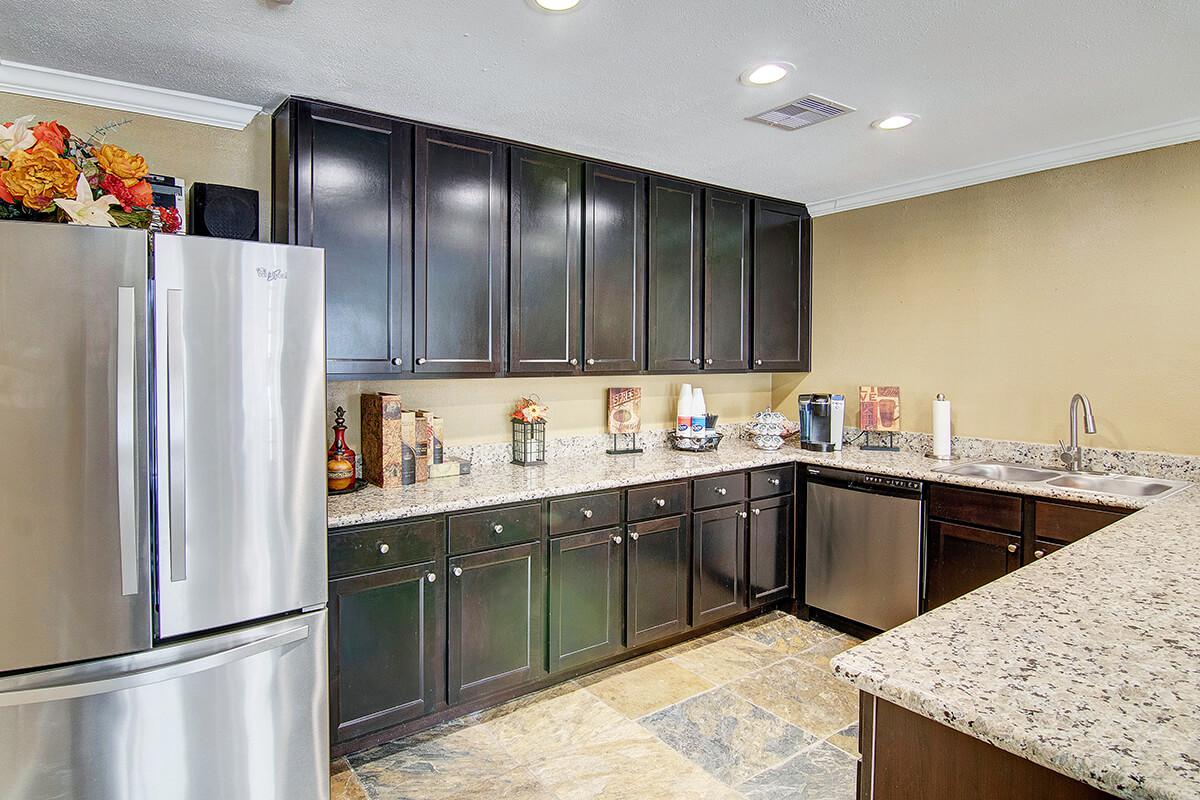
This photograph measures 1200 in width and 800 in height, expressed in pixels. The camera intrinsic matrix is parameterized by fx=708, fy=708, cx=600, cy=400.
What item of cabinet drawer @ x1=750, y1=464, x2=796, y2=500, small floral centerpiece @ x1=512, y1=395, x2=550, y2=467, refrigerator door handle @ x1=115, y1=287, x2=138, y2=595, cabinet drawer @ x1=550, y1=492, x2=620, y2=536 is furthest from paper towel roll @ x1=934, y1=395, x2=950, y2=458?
refrigerator door handle @ x1=115, y1=287, x2=138, y2=595

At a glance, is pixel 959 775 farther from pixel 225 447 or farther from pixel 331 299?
pixel 331 299

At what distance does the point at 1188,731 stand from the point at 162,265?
2.40 meters

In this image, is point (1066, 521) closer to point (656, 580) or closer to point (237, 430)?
point (656, 580)

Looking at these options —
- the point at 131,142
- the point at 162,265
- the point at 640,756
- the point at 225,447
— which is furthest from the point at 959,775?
the point at 131,142

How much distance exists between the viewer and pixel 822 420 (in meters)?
4.11

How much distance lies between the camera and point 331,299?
2736 millimetres

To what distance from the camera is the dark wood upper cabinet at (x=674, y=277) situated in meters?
3.79

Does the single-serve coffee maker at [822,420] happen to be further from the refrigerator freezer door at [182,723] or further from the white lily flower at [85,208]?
the white lily flower at [85,208]

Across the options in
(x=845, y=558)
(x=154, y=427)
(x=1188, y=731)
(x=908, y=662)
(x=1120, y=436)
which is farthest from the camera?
(x=845, y=558)

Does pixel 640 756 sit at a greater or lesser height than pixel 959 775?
lesser

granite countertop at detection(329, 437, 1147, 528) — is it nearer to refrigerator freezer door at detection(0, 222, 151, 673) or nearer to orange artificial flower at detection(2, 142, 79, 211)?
refrigerator freezer door at detection(0, 222, 151, 673)

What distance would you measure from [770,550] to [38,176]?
350cm

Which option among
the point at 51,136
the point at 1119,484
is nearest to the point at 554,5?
the point at 51,136

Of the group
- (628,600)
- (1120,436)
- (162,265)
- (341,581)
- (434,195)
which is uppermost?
(434,195)
